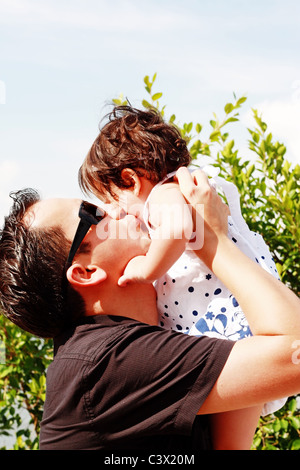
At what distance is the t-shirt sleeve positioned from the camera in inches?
50.1

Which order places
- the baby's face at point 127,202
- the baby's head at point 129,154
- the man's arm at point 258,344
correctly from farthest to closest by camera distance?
1. the baby's head at point 129,154
2. the baby's face at point 127,202
3. the man's arm at point 258,344

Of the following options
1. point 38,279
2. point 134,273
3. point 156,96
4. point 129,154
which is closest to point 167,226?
point 134,273

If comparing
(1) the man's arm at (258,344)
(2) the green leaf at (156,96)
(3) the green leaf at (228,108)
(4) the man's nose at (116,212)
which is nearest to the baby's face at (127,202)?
(4) the man's nose at (116,212)

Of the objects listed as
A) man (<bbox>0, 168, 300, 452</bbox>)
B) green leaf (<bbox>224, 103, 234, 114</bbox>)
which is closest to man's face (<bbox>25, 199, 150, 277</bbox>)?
man (<bbox>0, 168, 300, 452</bbox>)

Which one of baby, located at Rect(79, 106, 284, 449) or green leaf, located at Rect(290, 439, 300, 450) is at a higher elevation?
baby, located at Rect(79, 106, 284, 449)

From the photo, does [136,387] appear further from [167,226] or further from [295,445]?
[295,445]

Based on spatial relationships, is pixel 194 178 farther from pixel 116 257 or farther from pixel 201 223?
pixel 116 257

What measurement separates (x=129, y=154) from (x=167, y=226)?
1.55 feet

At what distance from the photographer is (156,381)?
4.21 feet

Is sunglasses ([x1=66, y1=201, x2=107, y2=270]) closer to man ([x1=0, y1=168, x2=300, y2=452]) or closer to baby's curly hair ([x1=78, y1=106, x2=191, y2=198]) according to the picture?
man ([x1=0, y1=168, x2=300, y2=452])

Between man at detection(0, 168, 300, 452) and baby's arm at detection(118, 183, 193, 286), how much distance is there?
0.13 feet

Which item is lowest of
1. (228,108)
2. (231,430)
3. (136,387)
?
(231,430)

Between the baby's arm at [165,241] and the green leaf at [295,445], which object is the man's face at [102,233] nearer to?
the baby's arm at [165,241]

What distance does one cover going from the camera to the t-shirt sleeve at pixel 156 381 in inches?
50.1
